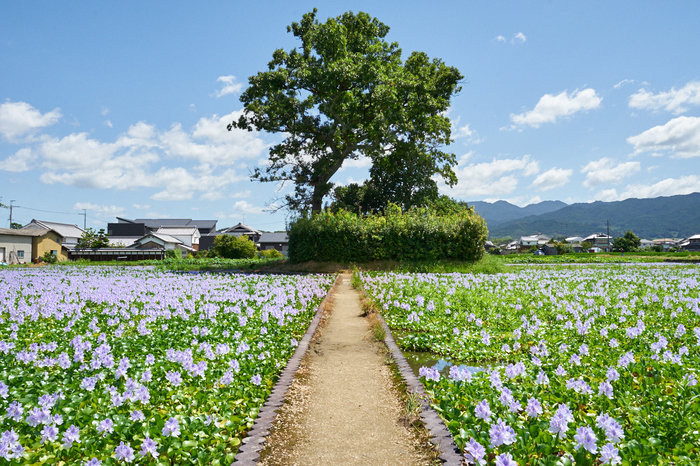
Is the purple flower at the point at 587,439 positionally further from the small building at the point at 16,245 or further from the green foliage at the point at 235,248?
the small building at the point at 16,245

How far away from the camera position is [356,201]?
99.0 ft

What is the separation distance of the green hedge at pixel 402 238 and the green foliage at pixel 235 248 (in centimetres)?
2078

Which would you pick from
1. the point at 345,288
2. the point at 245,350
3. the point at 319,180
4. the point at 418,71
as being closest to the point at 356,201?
the point at 319,180

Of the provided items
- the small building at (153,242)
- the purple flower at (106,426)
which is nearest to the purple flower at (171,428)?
the purple flower at (106,426)

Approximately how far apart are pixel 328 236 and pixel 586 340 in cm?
1516

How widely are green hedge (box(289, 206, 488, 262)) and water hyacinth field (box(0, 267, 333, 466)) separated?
40.9ft

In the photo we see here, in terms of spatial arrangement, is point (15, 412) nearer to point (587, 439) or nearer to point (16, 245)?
point (587, 439)

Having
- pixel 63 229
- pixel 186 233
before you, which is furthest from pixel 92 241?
pixel 186 233

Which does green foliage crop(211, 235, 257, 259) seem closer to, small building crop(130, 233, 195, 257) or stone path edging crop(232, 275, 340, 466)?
small building crop(130, 233, 195, 257)

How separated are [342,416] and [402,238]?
1637 centimetres

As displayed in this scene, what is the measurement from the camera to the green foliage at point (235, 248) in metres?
38.8

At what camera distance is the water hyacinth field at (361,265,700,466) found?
8.18 feet

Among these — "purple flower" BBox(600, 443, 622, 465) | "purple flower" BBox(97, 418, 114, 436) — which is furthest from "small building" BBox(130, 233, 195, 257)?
"purple flower" BBox(600, 443, 622, 465)

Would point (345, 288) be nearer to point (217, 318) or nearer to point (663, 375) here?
point (217, 318)
